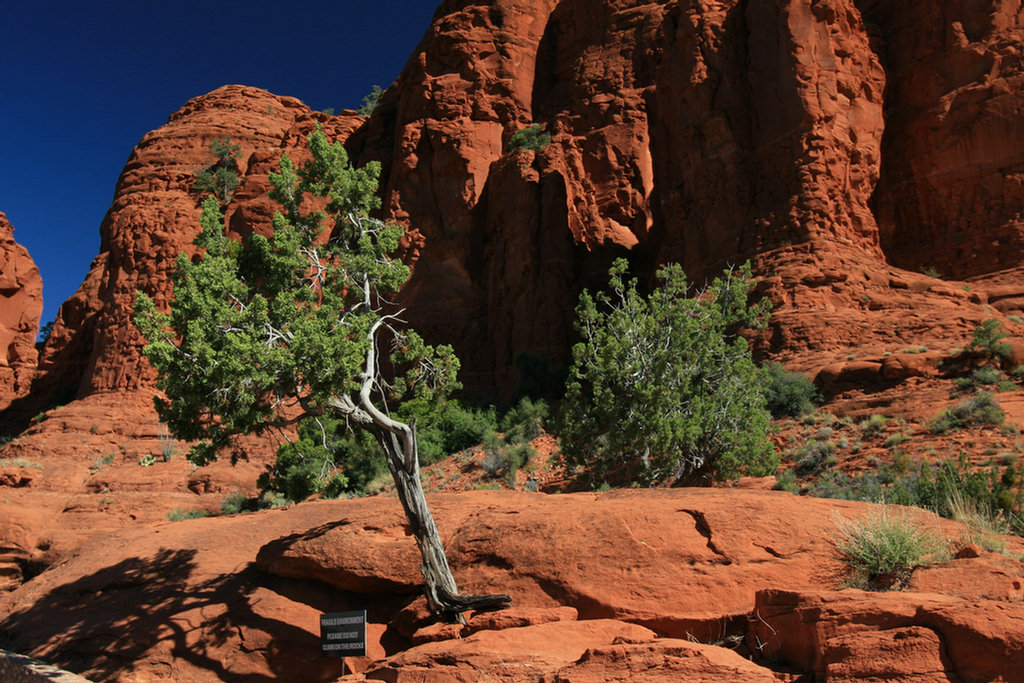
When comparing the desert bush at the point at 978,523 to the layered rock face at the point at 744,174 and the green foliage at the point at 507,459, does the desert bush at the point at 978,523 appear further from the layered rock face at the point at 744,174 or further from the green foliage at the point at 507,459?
the green foliage at the point at 507,459

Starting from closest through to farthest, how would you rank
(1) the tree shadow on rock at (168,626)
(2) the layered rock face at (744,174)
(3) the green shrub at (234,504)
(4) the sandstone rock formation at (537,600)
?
(4) the sandstone rock formation at (537,600), (1) the tree shadow on rock at (168,626), (2) the layered rock face at (744,174), (3) the green shrub at (234,504)

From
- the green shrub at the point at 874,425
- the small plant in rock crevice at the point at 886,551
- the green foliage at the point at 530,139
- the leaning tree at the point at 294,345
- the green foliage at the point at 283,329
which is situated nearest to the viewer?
the small plant in rock crevice at the point at 886,551

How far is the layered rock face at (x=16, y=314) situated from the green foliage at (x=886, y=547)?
4596cm

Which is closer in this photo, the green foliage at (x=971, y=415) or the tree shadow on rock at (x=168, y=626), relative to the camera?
the tree shadow on rock at (x=168, y=626)

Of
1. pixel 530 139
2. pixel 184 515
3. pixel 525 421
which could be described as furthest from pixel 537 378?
pixel 184 515

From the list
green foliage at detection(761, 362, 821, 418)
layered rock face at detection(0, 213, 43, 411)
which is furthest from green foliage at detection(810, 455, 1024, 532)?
layered rock face at detection(0, 213, 43, 411)

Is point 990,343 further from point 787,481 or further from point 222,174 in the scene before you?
point 222,174

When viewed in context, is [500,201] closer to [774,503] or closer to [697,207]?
[697,207]

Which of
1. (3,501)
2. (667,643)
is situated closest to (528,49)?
(3,501)

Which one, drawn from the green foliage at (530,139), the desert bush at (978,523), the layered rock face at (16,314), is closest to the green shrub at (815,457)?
the desert bush at (978,523)

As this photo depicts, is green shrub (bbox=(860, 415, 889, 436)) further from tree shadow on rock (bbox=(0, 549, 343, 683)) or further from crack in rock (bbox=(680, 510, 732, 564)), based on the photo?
tree shadow on rock (bbox=(0, 549, 343, 683))

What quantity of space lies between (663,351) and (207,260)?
9.36 meters

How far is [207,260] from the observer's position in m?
10.2

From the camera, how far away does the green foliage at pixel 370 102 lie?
152 feet
